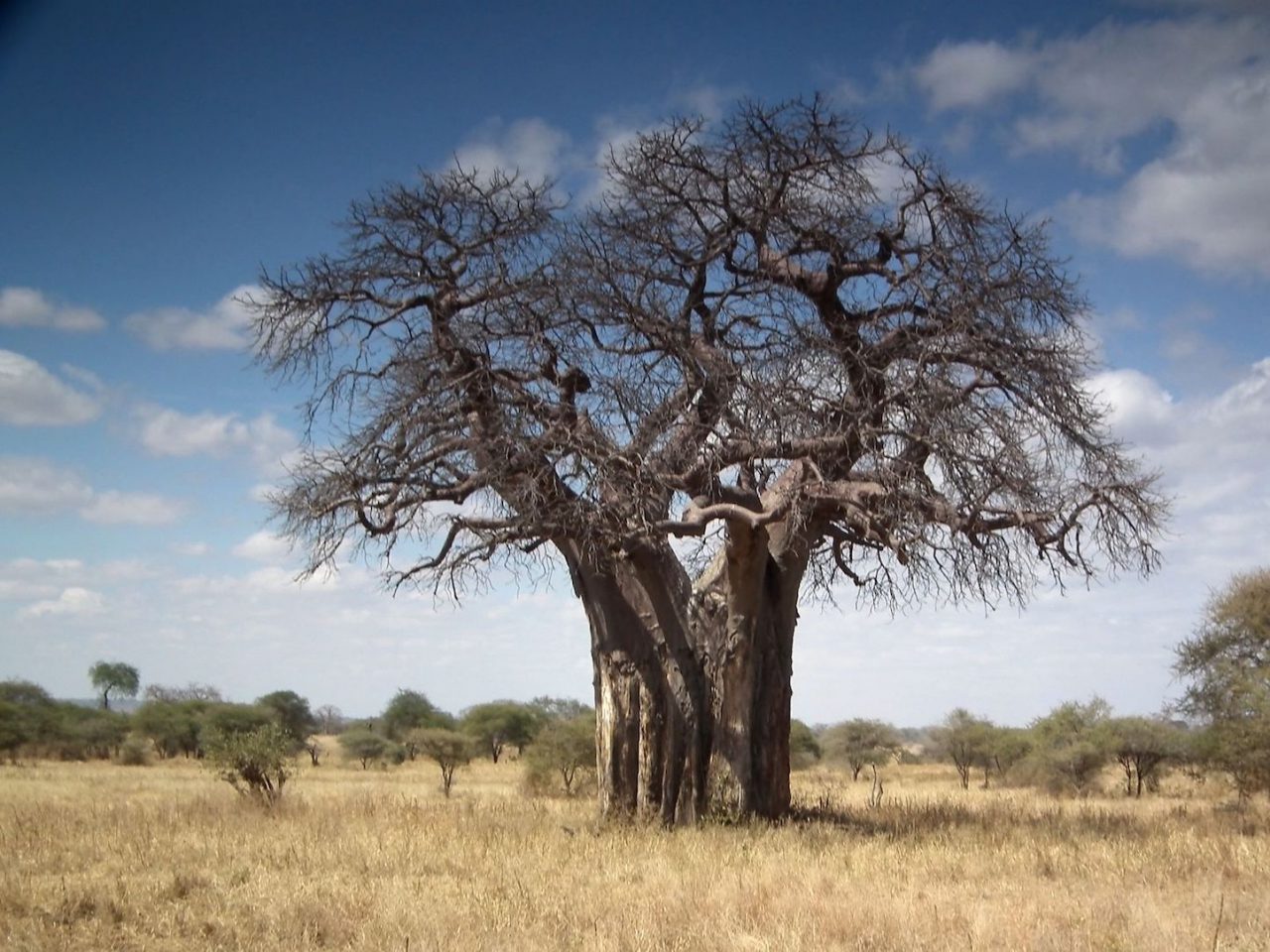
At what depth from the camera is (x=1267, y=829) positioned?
1097 centimetres

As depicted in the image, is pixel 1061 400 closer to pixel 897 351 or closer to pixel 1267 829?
pixel 897 351

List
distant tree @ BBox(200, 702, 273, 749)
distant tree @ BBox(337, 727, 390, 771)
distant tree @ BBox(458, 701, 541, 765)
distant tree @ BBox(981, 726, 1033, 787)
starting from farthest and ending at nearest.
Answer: distant tree @ BBox(458, 701, 541, 765)
distant tree @ BBox(337, 727, 390, 771)
distant tree @ BBox(200, 702, 273, 749)
distant tree @ BBox(981, 726, 1033, 787)

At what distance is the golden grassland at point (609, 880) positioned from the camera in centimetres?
602

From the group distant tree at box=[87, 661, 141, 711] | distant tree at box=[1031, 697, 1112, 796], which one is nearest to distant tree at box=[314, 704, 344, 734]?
distant tree at box=[87, 661, 141, 711]

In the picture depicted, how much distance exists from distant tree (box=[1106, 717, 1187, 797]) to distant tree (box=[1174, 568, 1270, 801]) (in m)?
6.16

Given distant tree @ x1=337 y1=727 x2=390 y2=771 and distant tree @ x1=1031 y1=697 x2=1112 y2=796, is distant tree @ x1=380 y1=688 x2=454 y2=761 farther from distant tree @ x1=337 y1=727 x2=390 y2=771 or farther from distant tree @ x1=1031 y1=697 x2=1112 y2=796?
distant tree @ x1=1031 y1=697 x2=1112 y2=796

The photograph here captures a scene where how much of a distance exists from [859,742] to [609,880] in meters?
27.6

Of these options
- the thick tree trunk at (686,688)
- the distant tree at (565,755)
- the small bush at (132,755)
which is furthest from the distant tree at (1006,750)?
the small bush at (132,755)

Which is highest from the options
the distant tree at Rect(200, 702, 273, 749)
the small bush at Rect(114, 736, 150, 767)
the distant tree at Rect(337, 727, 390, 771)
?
the distant tree at Rect(200, 702, 273, 749)

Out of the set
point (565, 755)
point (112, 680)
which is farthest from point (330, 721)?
point (565, 755)

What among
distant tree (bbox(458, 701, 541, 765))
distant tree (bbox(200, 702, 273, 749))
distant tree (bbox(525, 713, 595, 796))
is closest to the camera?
distant tree (bbox(525, 713, 595, 796))

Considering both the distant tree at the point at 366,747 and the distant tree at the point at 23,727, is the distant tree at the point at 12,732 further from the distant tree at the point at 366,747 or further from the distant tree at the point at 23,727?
the distant tree at the point at 366,747

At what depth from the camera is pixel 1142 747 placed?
22172 millimetres

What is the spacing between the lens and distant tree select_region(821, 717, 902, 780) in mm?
33219
